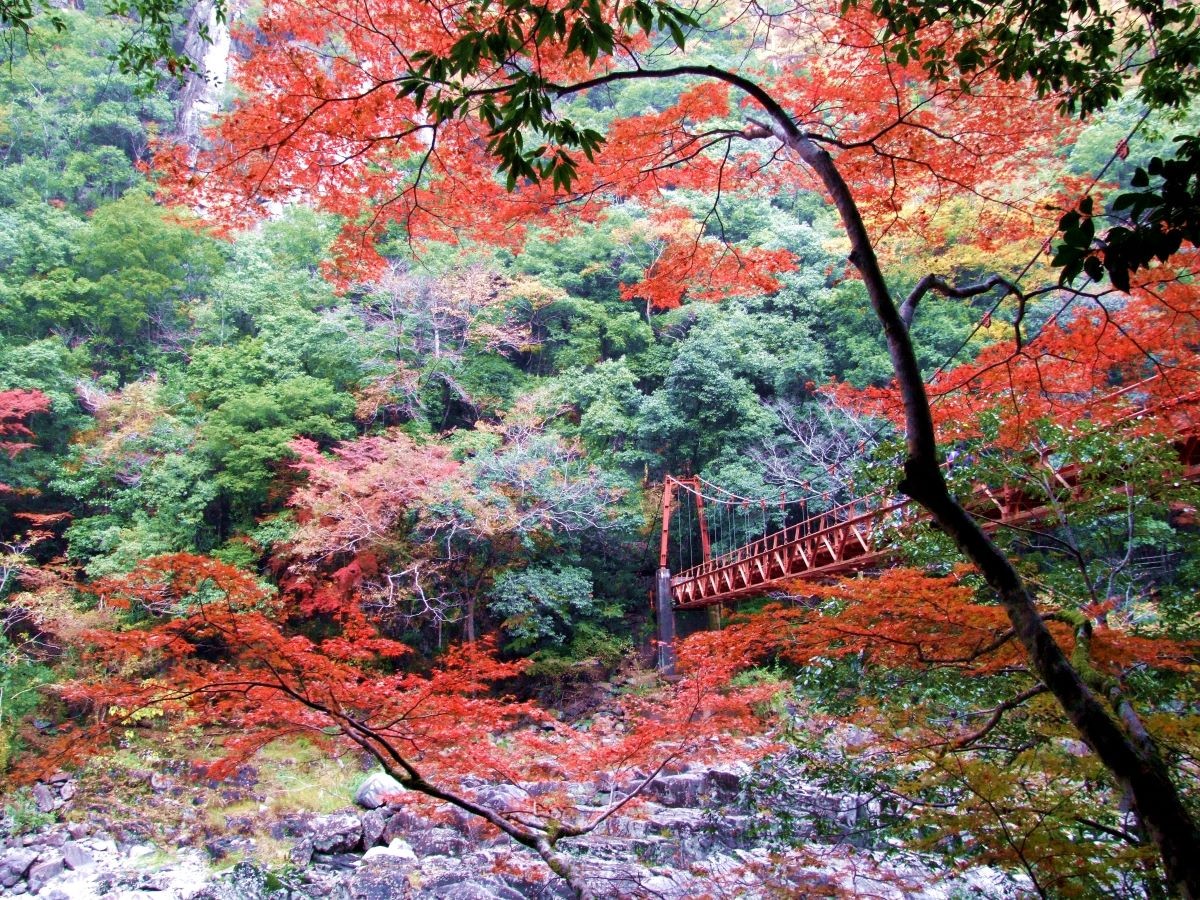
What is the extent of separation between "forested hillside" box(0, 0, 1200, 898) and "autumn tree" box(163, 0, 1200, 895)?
0.01m

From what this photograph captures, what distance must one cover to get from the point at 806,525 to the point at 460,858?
Answer: 403cm

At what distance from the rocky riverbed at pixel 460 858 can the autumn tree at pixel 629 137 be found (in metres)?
1.93

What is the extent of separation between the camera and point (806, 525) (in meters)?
6.51

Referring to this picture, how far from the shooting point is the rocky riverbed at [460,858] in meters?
3.22

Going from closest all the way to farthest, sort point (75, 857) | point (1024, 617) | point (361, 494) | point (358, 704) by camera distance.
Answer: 1. point (1024, 617)
2. point (358, 704)
3. point (75, 857)
4. point (361, 494)

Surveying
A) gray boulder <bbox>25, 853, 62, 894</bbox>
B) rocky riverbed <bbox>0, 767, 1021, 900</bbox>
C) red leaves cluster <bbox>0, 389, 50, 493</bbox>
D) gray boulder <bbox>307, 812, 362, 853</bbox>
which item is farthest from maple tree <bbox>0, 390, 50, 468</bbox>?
gray boulder <bbox>307, 812, 362, 853</bbox>

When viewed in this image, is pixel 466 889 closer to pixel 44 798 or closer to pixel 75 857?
pixel 75 857

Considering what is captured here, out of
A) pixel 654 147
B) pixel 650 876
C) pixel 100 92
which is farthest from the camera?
pixel 100 92

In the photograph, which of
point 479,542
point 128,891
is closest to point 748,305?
point 479,542

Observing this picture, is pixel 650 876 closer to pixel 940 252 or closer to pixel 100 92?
pixel 940 252

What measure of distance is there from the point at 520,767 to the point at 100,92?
41.4 feet

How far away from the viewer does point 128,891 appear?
13.5 feet

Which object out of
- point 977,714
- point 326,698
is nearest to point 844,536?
point 977,714

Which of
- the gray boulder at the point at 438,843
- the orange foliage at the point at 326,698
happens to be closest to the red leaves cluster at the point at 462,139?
the orange foliage at the point at 326,698
